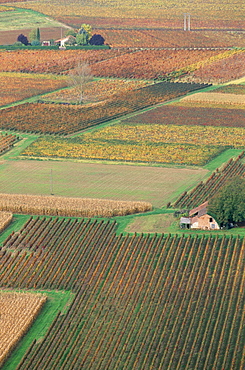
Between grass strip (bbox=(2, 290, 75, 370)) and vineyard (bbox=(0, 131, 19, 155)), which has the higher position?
grass strip (bbox=(2, 290, 75, 370))

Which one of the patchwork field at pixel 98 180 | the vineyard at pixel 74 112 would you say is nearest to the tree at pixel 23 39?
the vineyard at pixel 74 112

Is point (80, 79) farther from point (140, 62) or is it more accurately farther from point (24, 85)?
point (140, 62)

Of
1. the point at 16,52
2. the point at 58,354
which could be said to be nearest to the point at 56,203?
the point at 58,354

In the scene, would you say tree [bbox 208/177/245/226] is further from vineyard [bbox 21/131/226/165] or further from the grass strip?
vineyard [bbox 21/131/226/165]

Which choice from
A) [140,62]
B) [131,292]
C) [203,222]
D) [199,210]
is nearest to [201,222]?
[203,222]

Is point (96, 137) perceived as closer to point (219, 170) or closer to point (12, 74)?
point (219, 170)

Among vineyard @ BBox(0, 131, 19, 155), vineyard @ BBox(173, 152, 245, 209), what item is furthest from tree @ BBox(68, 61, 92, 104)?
vineyard @ BBox(173, 152, 245, 209)

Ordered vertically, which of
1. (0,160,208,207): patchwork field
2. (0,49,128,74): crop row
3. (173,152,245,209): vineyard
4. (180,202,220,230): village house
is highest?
(180,202,220,230): village house

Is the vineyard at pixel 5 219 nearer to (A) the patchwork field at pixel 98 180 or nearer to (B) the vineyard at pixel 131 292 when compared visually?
(B) the vineyard at pixel 131 292
